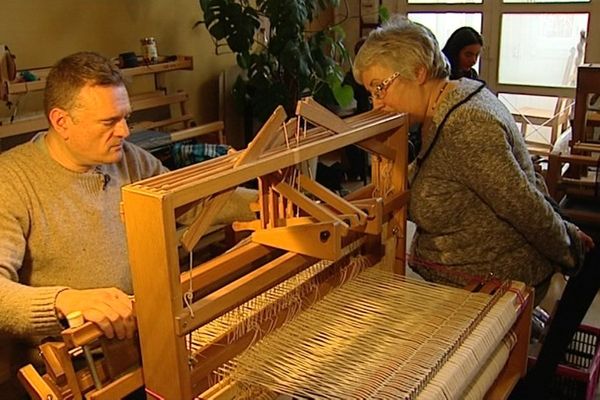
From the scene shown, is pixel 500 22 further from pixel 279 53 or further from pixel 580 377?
pixel 580 377

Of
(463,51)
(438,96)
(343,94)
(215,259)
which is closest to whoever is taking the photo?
(215,259)

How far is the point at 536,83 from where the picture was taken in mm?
4930

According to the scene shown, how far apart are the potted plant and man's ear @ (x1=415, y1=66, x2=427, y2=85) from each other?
2484mm

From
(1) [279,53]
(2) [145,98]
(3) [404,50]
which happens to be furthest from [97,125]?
(1) [279,53]

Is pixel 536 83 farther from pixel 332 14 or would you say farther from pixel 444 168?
pixel 444 168

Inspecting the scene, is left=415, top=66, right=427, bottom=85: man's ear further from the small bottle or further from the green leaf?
the green leaf

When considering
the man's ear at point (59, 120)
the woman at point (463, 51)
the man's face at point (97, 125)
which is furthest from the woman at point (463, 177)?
the woman at point (463, 51)

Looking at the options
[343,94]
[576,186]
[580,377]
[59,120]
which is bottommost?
[580,377]

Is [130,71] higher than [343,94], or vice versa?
[130,71]

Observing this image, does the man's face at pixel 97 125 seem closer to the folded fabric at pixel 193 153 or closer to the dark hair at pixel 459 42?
the folded fabric at pixel 193 153

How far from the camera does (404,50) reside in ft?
4.86

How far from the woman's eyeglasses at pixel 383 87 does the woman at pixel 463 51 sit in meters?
2.36

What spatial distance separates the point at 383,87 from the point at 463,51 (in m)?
2.45

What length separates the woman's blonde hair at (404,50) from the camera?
1483 millimetres
